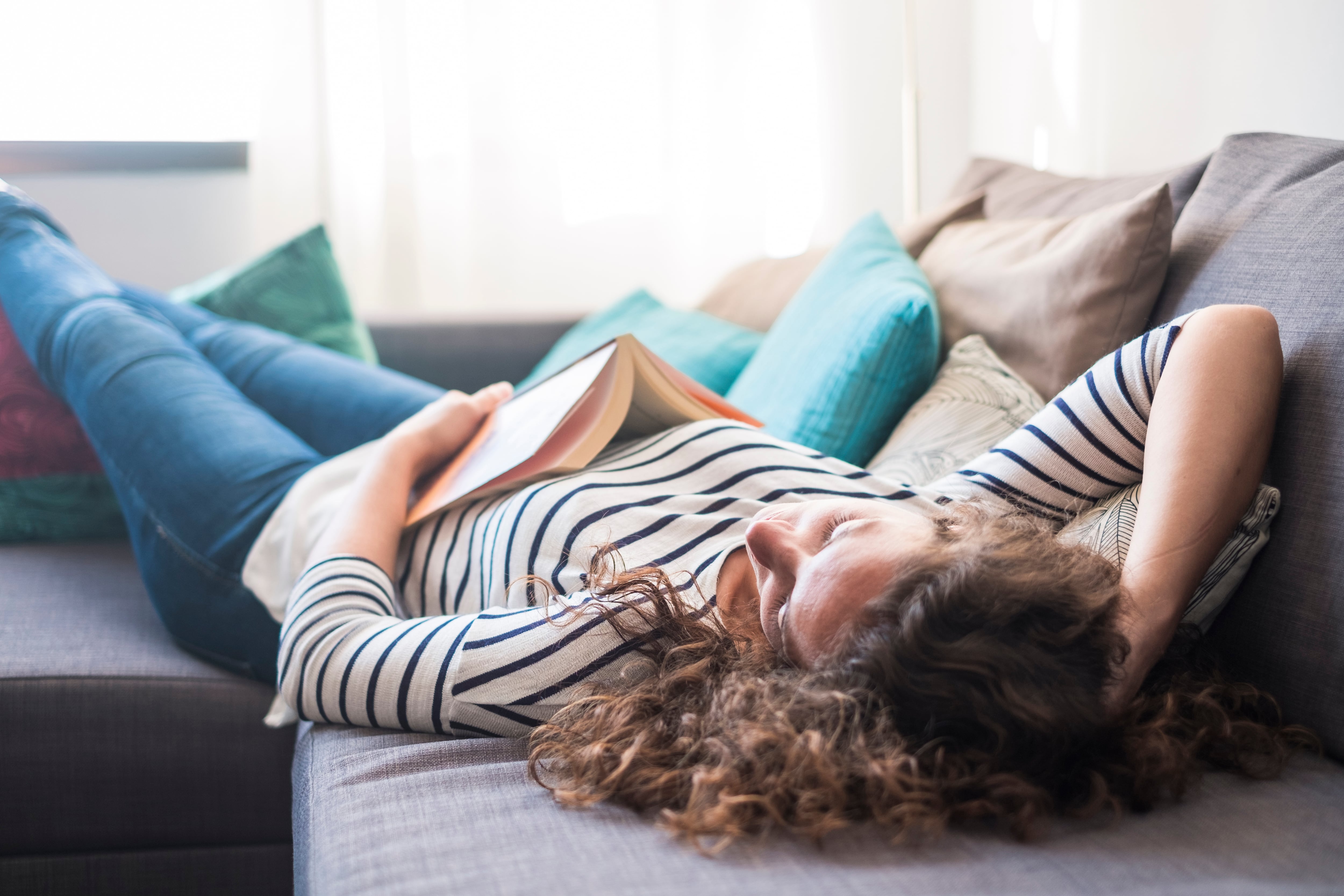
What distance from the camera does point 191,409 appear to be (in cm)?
117

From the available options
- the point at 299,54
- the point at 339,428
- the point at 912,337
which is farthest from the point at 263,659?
the point at 299,54

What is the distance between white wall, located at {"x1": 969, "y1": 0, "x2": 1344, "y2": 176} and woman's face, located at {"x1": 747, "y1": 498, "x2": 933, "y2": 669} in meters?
0.91

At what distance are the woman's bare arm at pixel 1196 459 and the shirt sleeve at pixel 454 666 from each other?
14.9 inches

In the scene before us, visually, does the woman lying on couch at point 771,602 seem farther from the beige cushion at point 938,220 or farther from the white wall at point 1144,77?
the white wall at point 1144,77

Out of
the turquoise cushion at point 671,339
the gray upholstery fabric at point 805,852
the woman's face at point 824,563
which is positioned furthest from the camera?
the turquoise cushion at point 671,339

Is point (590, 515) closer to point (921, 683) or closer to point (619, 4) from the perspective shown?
point (921, 683)

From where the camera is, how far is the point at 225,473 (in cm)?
110

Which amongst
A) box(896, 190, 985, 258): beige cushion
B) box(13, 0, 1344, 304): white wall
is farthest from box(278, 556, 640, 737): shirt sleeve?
box(13, 0, 1344, 304): white wall

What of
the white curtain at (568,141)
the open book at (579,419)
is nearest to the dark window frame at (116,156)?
the white curtain at (568,141)

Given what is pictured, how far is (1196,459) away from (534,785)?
543 mm

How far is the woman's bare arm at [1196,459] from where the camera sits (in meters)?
0.68

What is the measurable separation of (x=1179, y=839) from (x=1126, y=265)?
0.61m

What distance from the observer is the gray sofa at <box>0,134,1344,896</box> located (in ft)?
1.73

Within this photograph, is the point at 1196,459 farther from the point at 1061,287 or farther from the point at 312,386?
the point at 312,386
